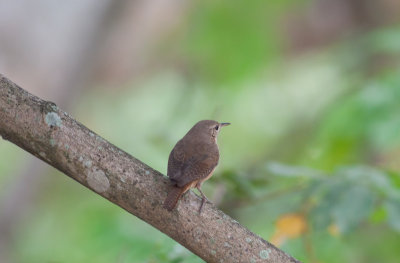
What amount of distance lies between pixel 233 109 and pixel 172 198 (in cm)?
637

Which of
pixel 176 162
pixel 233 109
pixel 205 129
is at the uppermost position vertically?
pixel 233 109

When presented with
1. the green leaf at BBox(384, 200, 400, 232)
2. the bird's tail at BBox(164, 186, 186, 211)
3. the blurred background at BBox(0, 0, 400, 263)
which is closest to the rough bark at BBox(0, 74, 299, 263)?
the bird's tail at BBox(164, 186, 186, 211)

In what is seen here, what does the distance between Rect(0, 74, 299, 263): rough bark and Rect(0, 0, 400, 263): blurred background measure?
531 mm

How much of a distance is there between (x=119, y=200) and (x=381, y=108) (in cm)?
300

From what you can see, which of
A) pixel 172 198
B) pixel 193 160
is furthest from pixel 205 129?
pixel 172 198

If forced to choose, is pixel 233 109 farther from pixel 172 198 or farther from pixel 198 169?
pixel 172 198

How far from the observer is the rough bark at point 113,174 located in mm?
2549

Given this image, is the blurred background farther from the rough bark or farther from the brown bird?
the rough bark

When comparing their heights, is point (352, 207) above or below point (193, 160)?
above

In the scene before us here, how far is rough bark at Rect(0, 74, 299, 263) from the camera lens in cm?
255

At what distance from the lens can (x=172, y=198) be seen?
8.57 ft

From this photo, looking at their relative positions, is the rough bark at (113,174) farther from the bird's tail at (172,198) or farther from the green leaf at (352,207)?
the green leaf at (352,207)

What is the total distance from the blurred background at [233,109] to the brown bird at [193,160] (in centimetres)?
19

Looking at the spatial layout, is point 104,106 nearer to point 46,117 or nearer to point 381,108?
point 381,108
